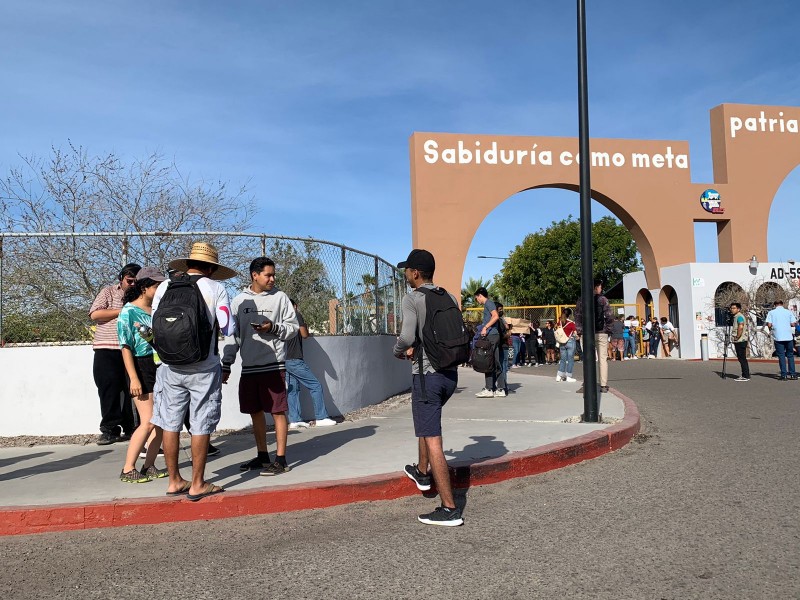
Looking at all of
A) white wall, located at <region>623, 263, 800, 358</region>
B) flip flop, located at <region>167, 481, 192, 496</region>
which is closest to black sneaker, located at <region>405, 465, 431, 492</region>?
flip flop, located at <region>167, 481, 192, 496</region>

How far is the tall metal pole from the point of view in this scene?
24.4 ft

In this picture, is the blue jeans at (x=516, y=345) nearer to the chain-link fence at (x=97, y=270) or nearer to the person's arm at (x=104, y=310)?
the chain-link fence at (x=97, y=270)

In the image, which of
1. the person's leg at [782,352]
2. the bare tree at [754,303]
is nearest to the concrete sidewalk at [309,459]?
the person's leg at [782,352]

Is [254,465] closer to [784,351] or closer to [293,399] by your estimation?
[293,399]

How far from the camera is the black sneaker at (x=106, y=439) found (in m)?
6.87

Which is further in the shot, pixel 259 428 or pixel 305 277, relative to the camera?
pixel 305 277

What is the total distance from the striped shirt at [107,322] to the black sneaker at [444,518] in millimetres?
3791

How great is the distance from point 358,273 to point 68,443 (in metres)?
4.29

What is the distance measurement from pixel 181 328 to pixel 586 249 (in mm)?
4809

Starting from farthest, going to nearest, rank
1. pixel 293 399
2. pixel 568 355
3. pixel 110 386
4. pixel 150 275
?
pixel 568 355 < pixel 293 399 < pixel 110 386 < pixel 150 275

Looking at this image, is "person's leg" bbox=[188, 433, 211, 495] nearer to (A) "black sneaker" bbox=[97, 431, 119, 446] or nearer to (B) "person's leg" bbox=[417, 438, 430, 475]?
(B) "person's leg" bbox=[417, 438, 430, 475]

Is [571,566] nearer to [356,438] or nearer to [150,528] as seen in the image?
[150,528]

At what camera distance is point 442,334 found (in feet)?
14.3

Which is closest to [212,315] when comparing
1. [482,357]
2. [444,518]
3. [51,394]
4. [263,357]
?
[263,357]
